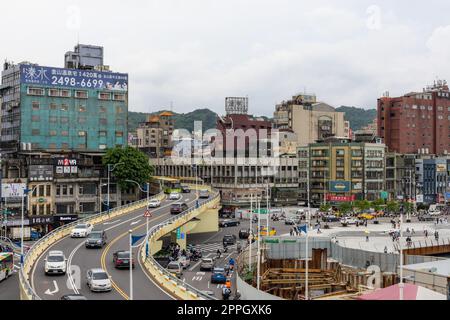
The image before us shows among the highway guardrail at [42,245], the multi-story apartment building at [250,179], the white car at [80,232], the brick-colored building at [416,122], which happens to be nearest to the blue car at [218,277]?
the white car at [80,232]

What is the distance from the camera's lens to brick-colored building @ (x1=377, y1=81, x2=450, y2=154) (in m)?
156

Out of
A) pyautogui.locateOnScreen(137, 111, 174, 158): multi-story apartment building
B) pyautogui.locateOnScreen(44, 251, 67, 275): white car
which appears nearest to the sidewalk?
pyautogui.locateOnScreen(44, 251, 67, 275): white car

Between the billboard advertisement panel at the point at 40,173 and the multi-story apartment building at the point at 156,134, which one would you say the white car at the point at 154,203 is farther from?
the multi-story apartment building at the point at 156,134

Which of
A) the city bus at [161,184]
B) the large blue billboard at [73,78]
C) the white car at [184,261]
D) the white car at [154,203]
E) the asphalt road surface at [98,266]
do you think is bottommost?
the white car at [184,261]

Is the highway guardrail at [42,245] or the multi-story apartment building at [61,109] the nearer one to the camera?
the highway guardrail at [42,245]

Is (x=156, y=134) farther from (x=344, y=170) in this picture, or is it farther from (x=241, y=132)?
(x=344, y=170)

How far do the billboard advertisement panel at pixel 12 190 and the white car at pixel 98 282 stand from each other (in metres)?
49.0

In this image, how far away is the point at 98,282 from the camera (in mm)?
37250

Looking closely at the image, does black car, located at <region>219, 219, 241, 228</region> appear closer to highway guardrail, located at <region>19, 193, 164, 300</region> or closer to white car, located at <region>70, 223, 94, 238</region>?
highway guardrail, located at <region>19, 193, 164, 300</region>

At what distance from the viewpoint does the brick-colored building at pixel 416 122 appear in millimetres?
156375

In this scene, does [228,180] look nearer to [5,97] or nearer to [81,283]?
[5,97]

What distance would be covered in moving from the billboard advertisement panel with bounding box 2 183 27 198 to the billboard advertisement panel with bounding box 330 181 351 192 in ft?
217

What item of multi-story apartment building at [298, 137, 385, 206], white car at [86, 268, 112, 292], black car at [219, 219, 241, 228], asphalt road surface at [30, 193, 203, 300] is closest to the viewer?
asphalt road surface at [30, 193, 203, 300]
